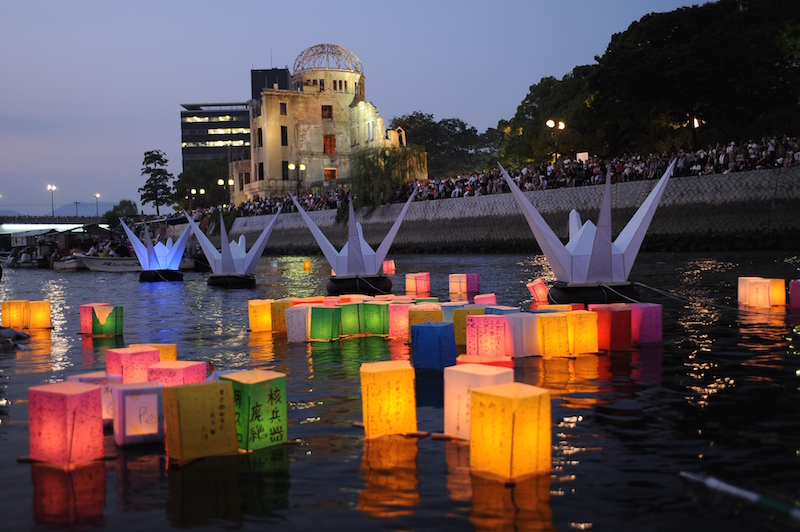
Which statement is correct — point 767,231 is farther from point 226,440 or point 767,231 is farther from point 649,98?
point 226,440

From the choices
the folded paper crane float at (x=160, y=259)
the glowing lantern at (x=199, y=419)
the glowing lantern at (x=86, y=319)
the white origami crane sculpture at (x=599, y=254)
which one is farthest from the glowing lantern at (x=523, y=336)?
the folded paper crane float at (x=160, y=259)

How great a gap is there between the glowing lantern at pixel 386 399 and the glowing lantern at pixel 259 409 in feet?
2.20

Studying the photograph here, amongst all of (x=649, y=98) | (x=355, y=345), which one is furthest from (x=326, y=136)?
(x=355, y=345)

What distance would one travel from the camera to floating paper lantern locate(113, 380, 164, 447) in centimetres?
661

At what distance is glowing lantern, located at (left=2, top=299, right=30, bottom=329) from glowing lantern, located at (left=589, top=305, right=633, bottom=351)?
426 inches

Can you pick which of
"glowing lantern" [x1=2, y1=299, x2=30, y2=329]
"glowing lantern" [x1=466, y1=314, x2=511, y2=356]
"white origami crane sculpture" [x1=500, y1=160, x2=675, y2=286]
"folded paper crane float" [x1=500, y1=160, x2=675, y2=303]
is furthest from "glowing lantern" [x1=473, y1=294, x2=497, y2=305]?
"glowing lantern" [x1=2, y1=299, x2=30, y2=329]

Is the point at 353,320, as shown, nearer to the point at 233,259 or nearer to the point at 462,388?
the point at 462,388

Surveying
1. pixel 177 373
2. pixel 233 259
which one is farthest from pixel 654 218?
pixel 177 373

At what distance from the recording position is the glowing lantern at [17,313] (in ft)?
51.8

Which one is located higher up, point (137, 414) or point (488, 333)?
point (488, 333)

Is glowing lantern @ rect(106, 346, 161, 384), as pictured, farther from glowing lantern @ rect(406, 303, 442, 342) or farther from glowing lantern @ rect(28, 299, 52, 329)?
glowing lantern @ rect(28, 299, 52, 329)

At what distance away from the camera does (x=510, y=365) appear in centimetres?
877

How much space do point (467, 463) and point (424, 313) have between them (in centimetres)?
585

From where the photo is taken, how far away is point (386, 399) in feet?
22.1
